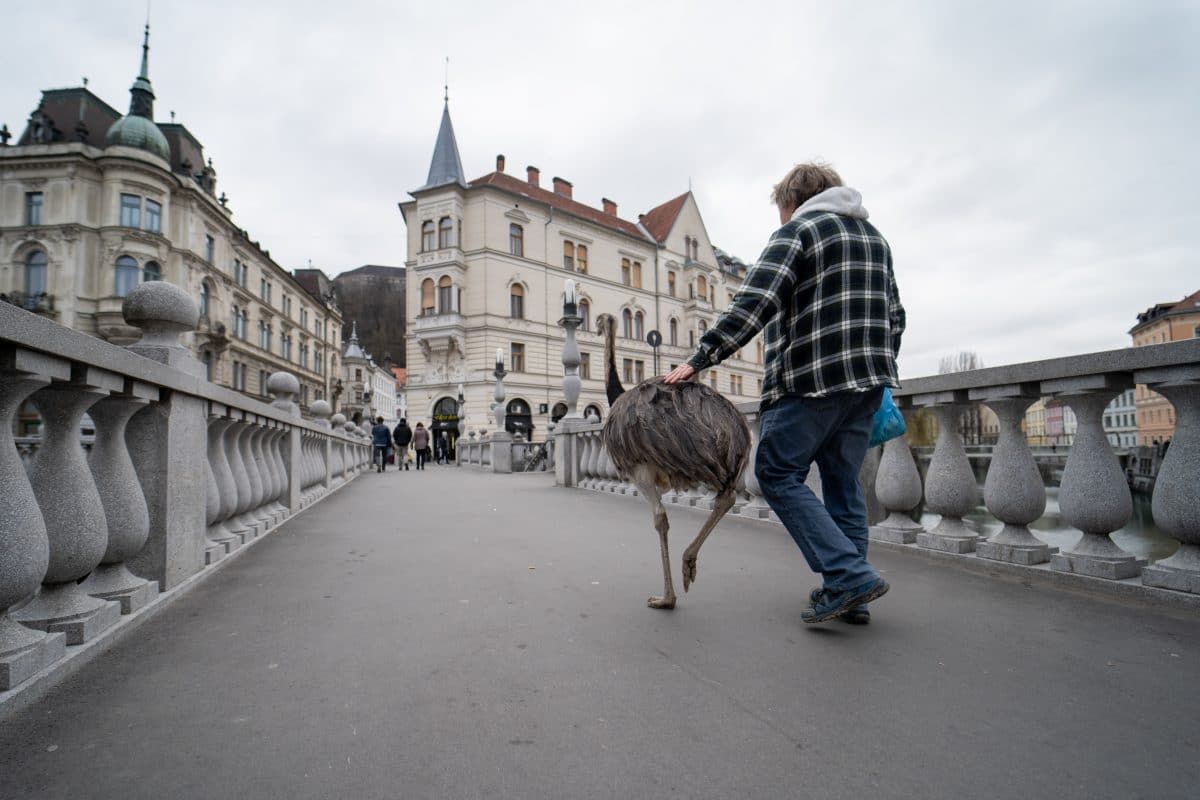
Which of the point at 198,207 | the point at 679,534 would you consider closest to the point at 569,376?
the point at 679,534

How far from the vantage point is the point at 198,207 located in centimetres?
3588

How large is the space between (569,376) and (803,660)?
376 inches

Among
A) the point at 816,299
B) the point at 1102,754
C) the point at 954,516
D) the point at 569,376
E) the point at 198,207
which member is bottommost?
the point at 1102,754

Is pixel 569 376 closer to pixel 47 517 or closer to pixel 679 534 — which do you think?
pixel 679 534

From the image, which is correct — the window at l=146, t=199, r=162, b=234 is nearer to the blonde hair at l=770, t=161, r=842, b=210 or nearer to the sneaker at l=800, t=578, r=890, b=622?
the blonde hair at l=770, t=161, r=842, b=210

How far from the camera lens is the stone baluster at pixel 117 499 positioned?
2359 millimetres

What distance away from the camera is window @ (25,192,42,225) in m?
31.7

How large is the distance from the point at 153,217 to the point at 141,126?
4.85 m

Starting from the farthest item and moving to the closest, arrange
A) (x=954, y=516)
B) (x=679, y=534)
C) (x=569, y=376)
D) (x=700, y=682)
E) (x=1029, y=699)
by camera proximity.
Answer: (x=569, y=376) → (x=679, y=534) → (x=954, y=516) → (x=700, y=682) → (x=1029, y=699)

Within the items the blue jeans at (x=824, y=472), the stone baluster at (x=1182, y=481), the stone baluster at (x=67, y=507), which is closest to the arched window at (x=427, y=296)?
the stone baluster at (x=67, y=507)

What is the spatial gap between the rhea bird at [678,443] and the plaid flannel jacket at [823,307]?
0.63 feet

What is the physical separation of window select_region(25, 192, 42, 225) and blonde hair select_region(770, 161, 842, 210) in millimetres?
43331

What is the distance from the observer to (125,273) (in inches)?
1271

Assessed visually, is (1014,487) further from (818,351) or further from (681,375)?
(681,375)
